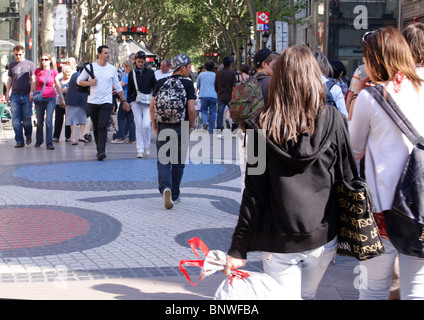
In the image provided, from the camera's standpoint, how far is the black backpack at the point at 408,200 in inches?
120

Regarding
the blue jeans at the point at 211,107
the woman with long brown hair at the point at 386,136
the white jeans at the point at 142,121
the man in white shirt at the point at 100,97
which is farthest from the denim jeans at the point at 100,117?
the woman with long brown hair at the point at 386,136

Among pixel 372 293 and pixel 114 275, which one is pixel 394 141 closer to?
pixel 372 293

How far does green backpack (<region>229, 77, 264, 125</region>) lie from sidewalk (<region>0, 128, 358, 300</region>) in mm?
1243

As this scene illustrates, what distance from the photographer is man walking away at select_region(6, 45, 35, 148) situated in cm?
1333

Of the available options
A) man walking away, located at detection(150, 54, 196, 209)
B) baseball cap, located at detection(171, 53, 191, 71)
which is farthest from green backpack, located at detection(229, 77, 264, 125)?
baseball cap, located at detection(171, 53, 191, 71)

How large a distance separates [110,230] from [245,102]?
226cm

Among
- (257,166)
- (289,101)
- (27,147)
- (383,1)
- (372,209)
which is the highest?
(383,1)

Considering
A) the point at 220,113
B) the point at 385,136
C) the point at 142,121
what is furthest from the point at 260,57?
the point at 220,113

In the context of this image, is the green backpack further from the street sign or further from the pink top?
the street sign

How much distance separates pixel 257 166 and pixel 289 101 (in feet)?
1.11

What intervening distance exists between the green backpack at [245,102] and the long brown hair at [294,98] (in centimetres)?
197

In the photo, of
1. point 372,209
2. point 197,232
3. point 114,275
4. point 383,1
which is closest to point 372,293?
point 372,209

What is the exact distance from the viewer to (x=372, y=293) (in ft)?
10.9

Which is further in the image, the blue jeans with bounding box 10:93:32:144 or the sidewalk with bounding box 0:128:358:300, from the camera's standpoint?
the blue jeans with bounding box 10:93:32:144
